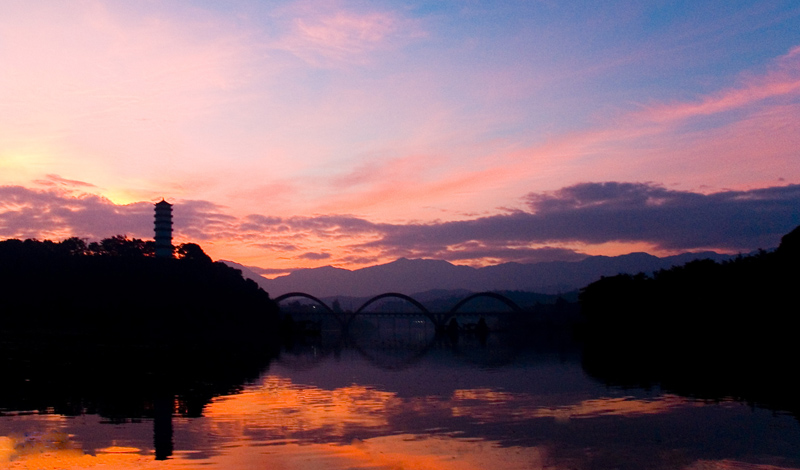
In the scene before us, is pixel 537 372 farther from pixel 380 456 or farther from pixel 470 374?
pixel 380 456

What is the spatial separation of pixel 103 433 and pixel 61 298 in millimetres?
77741

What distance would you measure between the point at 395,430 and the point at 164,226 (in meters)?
150

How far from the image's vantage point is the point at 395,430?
1917 centimetres

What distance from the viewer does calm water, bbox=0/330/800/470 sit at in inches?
600

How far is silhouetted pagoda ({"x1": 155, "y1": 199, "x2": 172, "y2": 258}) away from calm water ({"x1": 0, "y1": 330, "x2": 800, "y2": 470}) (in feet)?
427

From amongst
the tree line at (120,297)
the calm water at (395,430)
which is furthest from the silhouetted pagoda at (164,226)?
the calm water at (395,430)

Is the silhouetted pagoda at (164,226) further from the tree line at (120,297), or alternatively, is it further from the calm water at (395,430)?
the calm water at (395,430)

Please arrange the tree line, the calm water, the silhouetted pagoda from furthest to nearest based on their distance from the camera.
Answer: the silhouetted pagoda
the tree line
the calm water

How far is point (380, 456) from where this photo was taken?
15.7 meters

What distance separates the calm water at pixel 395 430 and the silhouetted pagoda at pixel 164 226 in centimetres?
13000

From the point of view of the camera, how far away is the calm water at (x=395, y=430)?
50.0ft

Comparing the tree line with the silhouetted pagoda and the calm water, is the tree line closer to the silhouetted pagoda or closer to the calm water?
the silhouetted pagoda

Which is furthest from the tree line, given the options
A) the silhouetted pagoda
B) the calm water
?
the calm water

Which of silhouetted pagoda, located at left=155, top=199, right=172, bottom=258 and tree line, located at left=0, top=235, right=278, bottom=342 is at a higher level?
silhouetted pagoda, located at left=155, top=199, right=172, bottom=258
